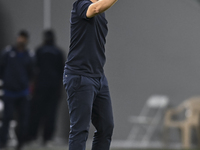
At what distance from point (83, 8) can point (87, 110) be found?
0.75 m

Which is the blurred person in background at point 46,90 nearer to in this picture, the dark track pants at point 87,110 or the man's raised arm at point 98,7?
the dark track pants at point 87,110

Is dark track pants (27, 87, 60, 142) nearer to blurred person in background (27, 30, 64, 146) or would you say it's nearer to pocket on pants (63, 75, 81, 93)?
blurred person in background (27, 30, 64, 146)

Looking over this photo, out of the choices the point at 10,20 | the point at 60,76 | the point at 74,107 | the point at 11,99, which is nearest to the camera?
the point at 74,107

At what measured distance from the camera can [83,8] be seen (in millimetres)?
3414

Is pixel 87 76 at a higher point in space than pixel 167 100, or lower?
higher

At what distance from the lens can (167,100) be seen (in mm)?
9930

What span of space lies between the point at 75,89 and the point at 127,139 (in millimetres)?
6440

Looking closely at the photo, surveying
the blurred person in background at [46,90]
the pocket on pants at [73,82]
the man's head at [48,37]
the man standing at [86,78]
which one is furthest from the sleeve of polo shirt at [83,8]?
the man's head at [48,37]

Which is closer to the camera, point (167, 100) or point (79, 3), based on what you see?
point (79, 3)

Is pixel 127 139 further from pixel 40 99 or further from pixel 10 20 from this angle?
pixel 10 20

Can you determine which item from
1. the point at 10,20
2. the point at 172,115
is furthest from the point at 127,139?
the point at 10,20

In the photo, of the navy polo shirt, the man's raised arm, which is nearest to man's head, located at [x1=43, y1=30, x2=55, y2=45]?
the navy polo shirt

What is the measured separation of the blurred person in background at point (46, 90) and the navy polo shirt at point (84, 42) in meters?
4.82

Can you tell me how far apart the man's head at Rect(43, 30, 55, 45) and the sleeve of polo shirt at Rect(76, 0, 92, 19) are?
5.27 m
